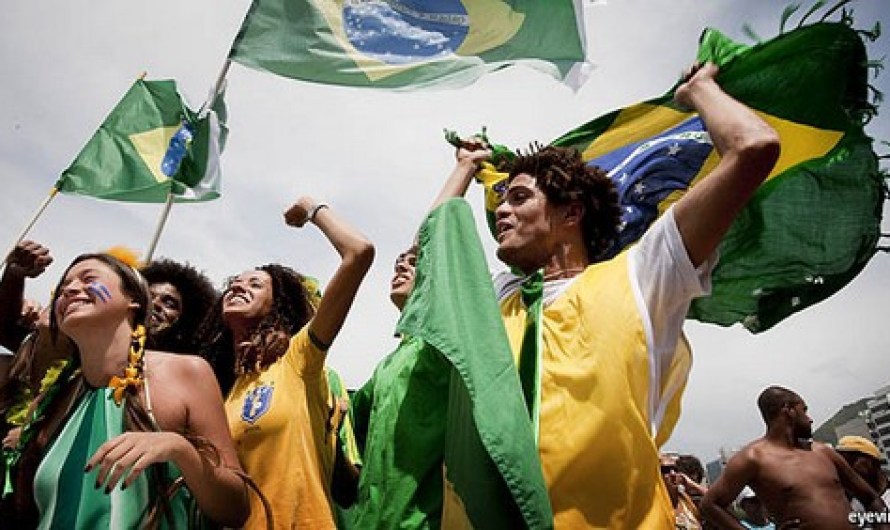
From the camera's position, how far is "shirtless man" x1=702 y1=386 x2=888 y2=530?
17.1 feet

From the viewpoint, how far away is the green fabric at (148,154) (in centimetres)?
527

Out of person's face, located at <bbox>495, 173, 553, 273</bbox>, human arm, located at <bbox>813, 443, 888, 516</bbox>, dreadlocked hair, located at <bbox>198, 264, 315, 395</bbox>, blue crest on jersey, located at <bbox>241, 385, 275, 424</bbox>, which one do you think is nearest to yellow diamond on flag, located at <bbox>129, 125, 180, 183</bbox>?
dreadlocked hair, located at <bbox>198, 264, 315, 395</bbox>

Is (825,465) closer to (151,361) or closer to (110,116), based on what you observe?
(151,361)

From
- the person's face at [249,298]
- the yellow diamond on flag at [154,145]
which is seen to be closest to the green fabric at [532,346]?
the person's face at [249,298]

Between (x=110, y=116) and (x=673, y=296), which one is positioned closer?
(x=673, y=296)

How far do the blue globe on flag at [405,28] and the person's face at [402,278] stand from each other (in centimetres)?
145

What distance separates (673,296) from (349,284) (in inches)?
51.8

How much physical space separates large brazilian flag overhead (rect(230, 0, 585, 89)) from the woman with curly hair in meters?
1.61

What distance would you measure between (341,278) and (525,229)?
2.72 ft

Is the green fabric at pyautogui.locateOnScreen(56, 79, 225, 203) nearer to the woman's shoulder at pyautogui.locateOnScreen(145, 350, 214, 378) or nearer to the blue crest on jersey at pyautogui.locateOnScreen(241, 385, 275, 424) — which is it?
the blue crest on jersey at pyautogui.locateOnScreen(241, 385, 275, 424)

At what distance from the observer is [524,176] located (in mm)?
2297

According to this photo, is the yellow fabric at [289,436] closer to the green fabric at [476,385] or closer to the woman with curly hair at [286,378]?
the woman with curly hair at [286,378]

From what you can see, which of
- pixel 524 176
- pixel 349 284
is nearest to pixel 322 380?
pixel 349 284

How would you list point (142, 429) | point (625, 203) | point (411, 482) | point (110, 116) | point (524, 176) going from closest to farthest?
point (411, 482) < point (142, 429) < point (524, 176) < point (625, 203) < point (110, 116)
